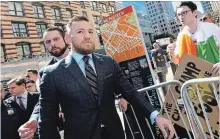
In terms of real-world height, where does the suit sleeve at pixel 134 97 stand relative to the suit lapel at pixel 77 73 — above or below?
below

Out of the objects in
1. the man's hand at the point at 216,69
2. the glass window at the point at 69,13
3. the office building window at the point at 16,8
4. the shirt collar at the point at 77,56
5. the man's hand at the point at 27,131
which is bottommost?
the man's hand at the point at 27,131

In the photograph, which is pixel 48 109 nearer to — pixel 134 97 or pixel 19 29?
pixel 134 97

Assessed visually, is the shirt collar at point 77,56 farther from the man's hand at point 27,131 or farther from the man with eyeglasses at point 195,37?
the man with eyeglasses at point 195,37

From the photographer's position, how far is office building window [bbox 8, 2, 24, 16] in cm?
2572

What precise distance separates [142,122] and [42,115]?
204 cm

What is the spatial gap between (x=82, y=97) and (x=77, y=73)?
23 cm

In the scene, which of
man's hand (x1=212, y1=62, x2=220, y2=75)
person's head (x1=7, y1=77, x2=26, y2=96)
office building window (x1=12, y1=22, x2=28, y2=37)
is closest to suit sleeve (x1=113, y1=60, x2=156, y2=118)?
man's hand (x1=212, y1=62, x2=220, y2=75)

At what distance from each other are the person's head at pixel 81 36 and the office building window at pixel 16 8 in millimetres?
25970

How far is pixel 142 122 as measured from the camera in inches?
147

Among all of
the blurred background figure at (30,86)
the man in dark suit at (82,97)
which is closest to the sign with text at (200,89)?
the man in dark suit at (82,97)

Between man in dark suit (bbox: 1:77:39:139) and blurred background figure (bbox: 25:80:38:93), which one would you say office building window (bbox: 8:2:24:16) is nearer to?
blurred background figure (bbox: 25:80:38:93)

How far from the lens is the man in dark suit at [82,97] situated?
208 cm

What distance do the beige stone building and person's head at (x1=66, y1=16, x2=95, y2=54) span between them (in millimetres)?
20845

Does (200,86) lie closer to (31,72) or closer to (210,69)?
(210,69)
